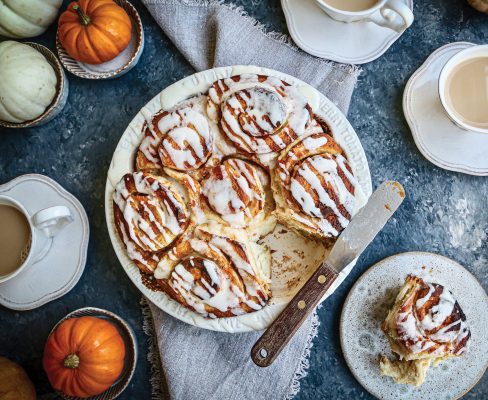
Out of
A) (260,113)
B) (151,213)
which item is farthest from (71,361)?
(260,113)

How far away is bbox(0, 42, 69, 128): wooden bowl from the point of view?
6.83 ft

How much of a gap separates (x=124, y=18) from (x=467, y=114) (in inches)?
50.9

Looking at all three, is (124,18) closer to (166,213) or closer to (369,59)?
(166,213)

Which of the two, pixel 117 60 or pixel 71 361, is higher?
pixel 117 60

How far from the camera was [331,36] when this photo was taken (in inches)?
80.9

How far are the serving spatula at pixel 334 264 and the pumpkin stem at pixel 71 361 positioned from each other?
597 millimetres

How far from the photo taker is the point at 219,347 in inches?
81.7

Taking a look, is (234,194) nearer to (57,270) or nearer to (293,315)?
(293,315)

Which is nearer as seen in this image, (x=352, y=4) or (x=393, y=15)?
(x=393, y=15)

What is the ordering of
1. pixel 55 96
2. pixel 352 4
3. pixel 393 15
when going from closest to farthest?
pixel 393 15
pixel 352 4
pixel 55 96

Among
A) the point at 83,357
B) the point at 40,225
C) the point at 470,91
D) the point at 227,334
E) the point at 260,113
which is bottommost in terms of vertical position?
the point at 227,334

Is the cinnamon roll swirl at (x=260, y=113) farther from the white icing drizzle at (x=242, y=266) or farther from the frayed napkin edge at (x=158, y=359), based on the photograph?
the frayed napkin edge at (x=158, y=359)

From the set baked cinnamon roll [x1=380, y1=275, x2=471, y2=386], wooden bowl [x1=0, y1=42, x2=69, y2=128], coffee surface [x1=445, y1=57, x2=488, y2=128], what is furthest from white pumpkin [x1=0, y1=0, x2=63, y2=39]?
baked cinnamon roll [x1=380, y1=275, x2=471, y2=386]

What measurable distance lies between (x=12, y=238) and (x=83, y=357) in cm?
48
